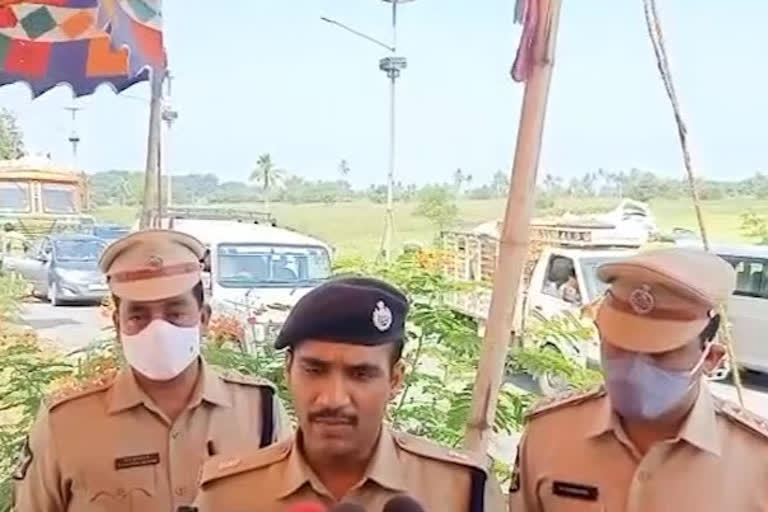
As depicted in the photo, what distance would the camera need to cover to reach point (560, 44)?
5.89 feet

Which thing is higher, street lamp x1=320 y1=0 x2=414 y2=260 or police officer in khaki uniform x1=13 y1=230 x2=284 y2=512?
street lamp x1=320 y1=0 x2=414 y2=260

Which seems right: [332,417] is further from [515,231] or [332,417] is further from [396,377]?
[515,231]

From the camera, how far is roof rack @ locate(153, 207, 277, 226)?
9.25 ft

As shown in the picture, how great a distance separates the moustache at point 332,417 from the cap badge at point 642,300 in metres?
0.35

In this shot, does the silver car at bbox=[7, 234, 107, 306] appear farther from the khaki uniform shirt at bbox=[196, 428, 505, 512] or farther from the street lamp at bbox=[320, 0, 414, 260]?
the khaki uniform shirt at bbox=[196, 428, 505, 512]

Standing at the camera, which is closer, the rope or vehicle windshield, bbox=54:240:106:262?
the rope

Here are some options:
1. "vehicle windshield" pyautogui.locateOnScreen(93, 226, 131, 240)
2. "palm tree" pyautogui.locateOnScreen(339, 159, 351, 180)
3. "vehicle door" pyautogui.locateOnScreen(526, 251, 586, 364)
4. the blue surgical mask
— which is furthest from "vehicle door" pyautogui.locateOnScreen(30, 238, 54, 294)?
the blue surgical mask

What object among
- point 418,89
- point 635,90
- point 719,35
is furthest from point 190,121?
point 719,35

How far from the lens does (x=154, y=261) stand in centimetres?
153

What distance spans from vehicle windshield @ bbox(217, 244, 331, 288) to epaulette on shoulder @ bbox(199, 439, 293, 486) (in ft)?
4.24

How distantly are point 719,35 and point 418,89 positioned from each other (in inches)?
28.3

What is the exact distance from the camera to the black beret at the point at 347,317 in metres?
1.19

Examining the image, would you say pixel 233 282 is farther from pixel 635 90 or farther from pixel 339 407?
pixel 339 407

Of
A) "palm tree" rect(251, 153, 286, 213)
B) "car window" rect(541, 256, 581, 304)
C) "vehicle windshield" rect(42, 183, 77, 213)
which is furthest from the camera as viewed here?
"vehicle windshield" rect(42, 183, 77, 213)
